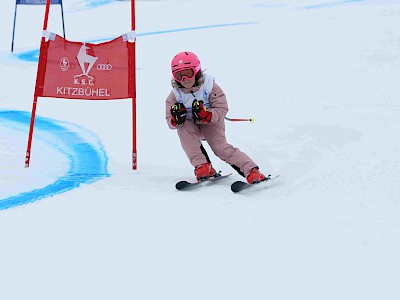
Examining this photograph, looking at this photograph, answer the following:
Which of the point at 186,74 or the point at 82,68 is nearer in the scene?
the point at 186,74

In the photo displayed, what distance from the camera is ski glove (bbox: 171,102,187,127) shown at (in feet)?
14.4

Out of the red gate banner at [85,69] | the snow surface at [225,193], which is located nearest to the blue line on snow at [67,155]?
the snow surface at [225,193]

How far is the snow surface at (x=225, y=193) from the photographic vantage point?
2975mm

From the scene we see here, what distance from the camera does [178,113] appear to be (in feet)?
14.4

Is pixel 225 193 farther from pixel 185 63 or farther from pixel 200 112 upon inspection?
pixel 185 63

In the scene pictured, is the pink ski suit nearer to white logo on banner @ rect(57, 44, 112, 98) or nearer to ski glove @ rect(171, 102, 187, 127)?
ski glove @ rect(171, 102, 187, 127)

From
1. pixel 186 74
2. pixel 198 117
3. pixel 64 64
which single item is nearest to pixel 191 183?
pixel 198 117

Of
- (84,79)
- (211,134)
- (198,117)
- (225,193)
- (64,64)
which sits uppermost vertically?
(64,64)

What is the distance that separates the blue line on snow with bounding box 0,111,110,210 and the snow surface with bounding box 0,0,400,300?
A: 18mm

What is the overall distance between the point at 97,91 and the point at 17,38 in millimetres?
7898

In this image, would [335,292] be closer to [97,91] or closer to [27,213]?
[27,213]

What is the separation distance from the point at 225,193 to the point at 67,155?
61.8 inches

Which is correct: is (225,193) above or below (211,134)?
below

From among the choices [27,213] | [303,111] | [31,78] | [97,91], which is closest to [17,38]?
[31,78]
